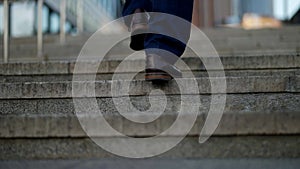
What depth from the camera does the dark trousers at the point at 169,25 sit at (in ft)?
5.14

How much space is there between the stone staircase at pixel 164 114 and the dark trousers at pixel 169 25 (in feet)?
0.41

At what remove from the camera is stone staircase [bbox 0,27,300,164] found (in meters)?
1.14

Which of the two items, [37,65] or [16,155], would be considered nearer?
[16,155]

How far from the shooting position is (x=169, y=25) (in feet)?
5.17

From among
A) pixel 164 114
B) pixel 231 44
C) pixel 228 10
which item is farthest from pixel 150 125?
pixel 228 10

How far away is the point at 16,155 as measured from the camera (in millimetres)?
1175

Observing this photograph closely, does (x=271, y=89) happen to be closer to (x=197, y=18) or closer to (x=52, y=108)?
(x=52, y=108)

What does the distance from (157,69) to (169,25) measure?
0.18 metres

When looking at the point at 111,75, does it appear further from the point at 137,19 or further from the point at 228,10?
the point at 228,10

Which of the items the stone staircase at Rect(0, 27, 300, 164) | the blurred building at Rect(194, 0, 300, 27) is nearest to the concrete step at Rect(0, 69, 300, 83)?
the stone staircase at Rect(0, 27, 300, 164)

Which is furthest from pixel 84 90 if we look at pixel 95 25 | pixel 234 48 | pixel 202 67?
pixel 95 25

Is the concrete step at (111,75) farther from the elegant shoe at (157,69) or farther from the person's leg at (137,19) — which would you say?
the elegant shoe at (157,69)

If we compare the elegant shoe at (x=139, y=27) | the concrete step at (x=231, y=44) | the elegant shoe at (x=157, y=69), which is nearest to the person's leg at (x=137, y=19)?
the elegant shoe at (x=139, y=27)

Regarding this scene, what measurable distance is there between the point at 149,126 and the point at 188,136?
10 centimetres
